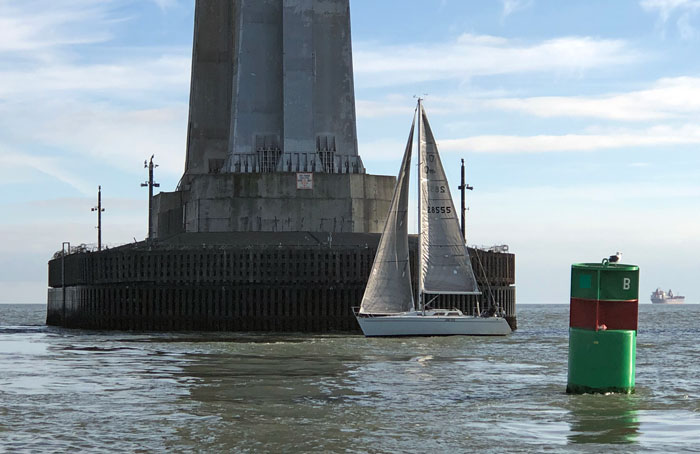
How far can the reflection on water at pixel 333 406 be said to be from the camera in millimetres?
17500

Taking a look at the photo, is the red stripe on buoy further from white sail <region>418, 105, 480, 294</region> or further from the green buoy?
white sail <region>418, 105, 480, 294</region>

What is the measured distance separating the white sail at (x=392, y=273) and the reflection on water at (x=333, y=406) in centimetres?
1562

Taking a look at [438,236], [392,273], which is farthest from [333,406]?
[438,236]

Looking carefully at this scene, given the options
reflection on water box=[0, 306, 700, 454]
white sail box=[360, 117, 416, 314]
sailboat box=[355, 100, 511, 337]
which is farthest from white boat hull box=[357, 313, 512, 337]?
reflection on water box=[0, 306, 700, 454]

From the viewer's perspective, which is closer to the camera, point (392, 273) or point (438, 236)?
point (392, 273)

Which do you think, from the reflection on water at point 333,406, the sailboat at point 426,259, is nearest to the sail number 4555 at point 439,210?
the sailboat at point 426,259

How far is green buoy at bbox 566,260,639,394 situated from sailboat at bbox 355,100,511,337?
102ft

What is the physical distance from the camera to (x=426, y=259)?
181 ft

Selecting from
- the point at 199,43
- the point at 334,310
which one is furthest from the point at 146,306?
the point at 199,43

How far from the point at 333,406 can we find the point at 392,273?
32736 mm

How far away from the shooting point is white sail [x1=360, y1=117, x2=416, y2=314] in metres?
54.2

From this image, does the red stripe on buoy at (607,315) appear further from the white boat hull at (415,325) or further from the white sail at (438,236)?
the white sail at (438,236)

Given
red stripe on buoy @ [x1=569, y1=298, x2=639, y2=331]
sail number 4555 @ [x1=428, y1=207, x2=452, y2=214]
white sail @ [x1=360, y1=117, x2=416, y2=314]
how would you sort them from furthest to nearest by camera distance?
sail number 4555 @ [x1=428, y1=207, x2=452, y2=214]
white sail @ [x1=360, y1=117, x2=416, y2=314]
red stripe on buoy @ [x1=569, y1=298, x2=639, y2=331]

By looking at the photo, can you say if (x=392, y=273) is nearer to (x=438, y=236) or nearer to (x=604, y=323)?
(x=438, y=236)
